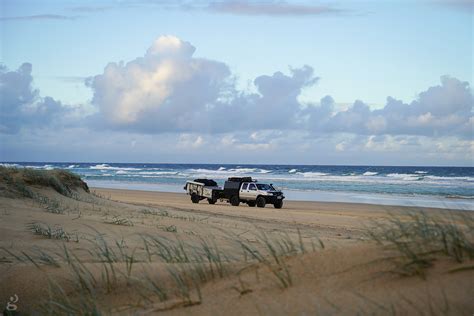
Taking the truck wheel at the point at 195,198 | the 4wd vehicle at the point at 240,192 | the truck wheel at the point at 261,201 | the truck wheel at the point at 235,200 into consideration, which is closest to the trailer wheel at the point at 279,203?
the 4wd vehicle at the point at 240,192

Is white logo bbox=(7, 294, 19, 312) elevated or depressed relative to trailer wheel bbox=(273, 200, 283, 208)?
elevated

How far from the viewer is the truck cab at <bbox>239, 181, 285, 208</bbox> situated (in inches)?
1287

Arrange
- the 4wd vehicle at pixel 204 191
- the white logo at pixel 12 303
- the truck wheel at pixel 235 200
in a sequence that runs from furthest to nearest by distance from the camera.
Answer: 1. the 4wd vehicle at pixel 204 191
2. the truck wheel at pixel 235 200
3. the white logo at pixel 12 303

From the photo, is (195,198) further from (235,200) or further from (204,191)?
(235,200)

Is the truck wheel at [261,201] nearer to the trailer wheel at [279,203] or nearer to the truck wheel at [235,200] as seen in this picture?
the trailer wheel at [279,203]

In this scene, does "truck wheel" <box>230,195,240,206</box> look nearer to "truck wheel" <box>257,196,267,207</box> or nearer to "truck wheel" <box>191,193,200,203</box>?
"truck wheel" <box>257,196,267,207</box>

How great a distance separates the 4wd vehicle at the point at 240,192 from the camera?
32938 millimetres

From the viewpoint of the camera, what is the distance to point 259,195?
33.3 meters

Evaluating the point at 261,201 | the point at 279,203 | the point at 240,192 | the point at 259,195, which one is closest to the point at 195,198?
the point at 240,192

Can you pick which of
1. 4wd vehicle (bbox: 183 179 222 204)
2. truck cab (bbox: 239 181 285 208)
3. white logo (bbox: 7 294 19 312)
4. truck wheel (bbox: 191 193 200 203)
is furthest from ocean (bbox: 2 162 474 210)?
truck wheel (bbox: 191 193 200 203)

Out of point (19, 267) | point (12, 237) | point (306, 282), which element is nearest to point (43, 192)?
point (12, 237)

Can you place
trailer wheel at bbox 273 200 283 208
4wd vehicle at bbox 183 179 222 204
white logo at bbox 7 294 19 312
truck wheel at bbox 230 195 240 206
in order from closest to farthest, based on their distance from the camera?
1. white logo at bbox 7 294 19 312
2. trailer wheel at bbox 273 200 283 208
3. truck wheel at bbox 230 195 240 206
4. 4wd vehicle at bbox 183 179 222 204

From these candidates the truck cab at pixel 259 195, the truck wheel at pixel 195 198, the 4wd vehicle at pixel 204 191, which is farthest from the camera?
the truck wheel at pixel 195 198

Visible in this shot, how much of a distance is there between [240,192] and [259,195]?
4.22 ft
